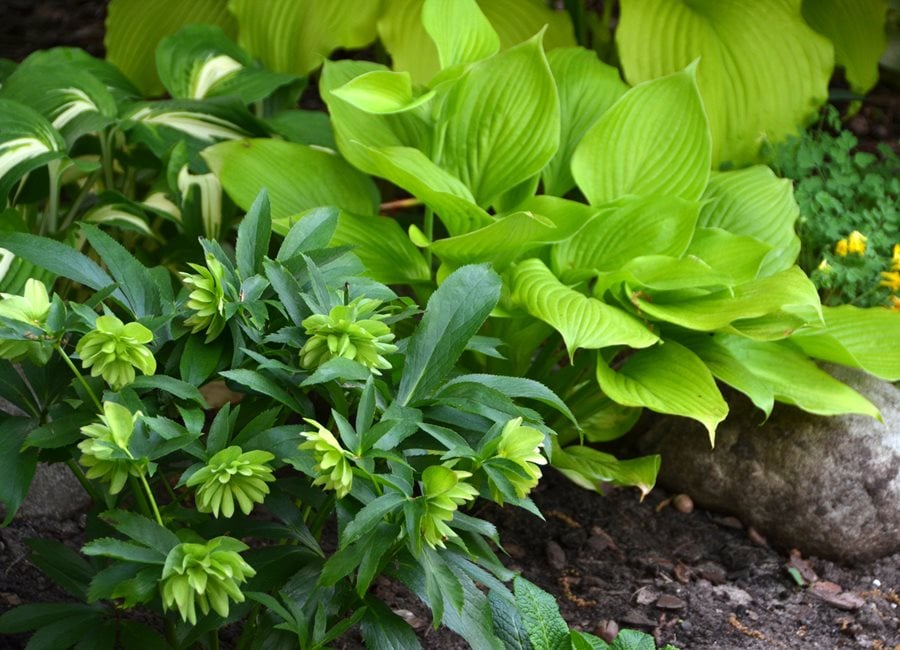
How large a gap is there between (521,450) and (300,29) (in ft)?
6.42

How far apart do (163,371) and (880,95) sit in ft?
10.4

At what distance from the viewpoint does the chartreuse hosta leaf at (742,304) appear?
204 centimetres

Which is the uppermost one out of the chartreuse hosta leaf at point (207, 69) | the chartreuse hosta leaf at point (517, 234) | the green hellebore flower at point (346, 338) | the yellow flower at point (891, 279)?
the green hellebore flower at point (346, 338)

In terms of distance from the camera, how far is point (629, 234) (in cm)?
224

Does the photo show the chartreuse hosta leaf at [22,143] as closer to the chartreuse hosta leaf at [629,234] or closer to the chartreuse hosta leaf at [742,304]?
the chartreuse hosta leaf at [629,234]

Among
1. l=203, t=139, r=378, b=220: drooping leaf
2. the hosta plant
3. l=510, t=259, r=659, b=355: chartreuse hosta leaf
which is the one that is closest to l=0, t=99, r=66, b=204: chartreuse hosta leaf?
l=203, t=139, r=378, b=220: drooping leaf

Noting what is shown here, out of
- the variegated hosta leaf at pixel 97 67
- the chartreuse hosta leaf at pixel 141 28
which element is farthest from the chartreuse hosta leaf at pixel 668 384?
the chartreuse hosta leaf at pixel 141 28

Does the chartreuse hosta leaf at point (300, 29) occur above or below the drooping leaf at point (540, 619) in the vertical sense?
above

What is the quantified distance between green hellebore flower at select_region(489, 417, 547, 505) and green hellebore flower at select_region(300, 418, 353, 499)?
20 cm

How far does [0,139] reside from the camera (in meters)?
2.18

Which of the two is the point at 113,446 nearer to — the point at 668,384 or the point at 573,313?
the point at 573,313

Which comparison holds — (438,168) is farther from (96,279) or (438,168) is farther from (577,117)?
(96,279)

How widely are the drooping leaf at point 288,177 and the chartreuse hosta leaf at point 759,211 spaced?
0.80 m

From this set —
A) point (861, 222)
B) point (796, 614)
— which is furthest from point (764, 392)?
point (861, 222)
